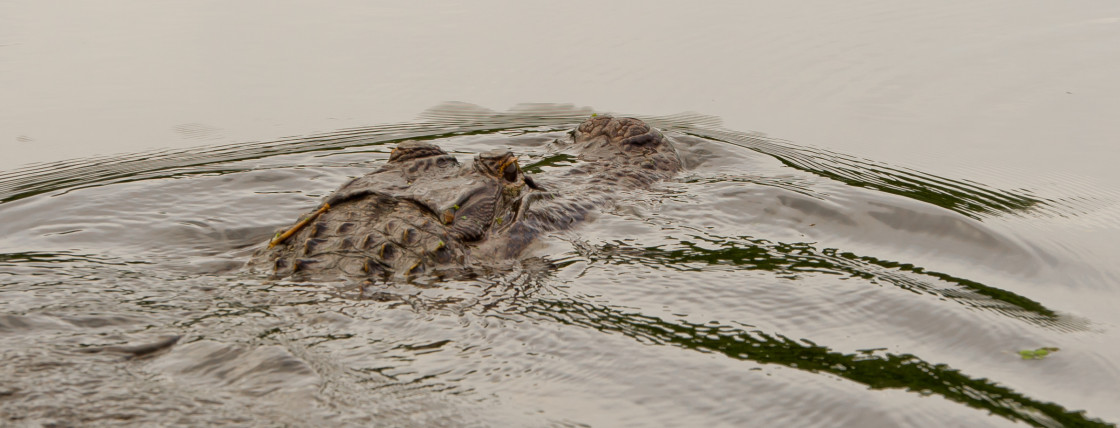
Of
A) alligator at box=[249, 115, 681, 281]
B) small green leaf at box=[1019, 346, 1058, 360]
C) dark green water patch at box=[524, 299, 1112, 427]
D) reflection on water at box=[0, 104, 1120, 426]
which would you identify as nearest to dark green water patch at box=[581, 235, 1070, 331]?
reflection on water at box=[0, 104, 1120, 426]

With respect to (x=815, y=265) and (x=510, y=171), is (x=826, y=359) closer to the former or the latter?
(x=815, y=265)

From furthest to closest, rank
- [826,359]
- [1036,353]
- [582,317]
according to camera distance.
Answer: [582,317]
[1036,353]
[826,359]

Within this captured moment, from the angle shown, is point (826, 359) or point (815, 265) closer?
point (826, 359)

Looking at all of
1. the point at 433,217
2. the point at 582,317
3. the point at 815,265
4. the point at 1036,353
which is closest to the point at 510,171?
the point at 433,217

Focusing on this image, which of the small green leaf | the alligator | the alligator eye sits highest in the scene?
the alligator eye

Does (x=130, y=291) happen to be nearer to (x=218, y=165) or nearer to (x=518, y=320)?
(x=518, y=320)

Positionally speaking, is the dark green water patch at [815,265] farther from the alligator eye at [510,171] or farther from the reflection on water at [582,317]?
the alligator eye at [510,171]

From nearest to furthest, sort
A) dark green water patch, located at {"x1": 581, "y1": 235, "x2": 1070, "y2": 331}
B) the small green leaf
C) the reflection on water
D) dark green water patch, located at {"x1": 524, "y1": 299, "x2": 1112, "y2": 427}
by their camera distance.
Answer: the reflection on water → dark green water patch, located at {"x1": 524, "y1": 299, "x2": 1112, "y2": 427} → the small green leaf → dark green water patch, located at {"x1": 581, "y1": 235, "x2": 1070, "y2": 331}

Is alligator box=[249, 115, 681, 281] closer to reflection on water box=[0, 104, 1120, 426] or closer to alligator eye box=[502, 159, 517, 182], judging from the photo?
alligator eye box=[502, 159, 517, 182]
